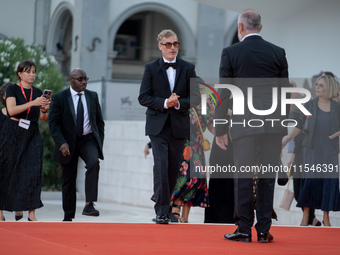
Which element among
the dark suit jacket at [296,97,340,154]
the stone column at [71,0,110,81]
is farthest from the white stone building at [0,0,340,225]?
the dark suit jacket at [296,97,340,154]

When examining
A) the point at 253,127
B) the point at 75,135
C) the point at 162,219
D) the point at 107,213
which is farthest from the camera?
the point at 107,213

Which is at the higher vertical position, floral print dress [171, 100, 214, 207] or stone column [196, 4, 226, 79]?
stone column [196, 4, 226, 79]

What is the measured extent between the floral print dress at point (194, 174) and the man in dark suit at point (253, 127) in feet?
9.11

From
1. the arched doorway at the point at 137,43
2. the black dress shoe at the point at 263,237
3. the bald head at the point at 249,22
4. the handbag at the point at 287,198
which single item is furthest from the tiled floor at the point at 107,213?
the arched doorway at the point at 137,43

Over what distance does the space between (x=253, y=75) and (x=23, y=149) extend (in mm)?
3405

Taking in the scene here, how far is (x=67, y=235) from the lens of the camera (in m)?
5.67

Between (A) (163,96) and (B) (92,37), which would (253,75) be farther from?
(B) (92,37)

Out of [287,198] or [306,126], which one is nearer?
[306,126]

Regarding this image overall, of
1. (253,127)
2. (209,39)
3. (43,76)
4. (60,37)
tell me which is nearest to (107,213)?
(43,76)

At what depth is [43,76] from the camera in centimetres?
1525

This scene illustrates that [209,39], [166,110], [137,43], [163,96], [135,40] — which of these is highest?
[135,40]

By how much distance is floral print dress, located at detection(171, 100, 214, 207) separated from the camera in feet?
27.6

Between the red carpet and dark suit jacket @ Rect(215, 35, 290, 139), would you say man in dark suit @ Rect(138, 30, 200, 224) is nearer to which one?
the red carpet

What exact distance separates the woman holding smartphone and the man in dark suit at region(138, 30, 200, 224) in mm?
1590
